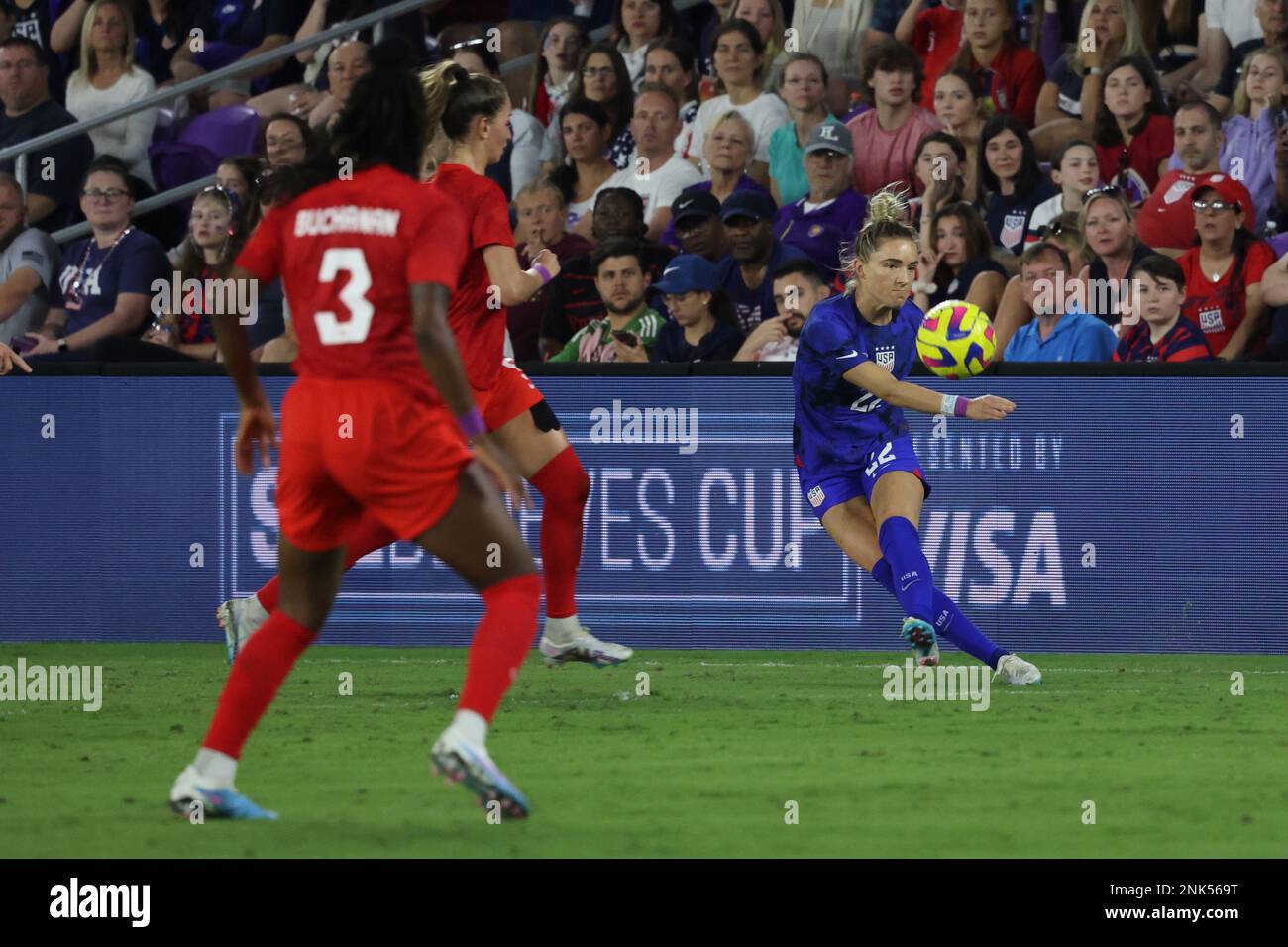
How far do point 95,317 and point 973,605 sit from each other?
21.1ft

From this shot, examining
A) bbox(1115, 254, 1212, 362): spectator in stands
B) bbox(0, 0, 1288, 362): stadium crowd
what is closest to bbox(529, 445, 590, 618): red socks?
bbox(0, 0, 1288, 362): stadium crowd

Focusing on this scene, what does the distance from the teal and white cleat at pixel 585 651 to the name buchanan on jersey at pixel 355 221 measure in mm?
3542

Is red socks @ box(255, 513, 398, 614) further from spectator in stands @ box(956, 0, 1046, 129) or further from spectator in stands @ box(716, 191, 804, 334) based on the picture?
spectator in stands @ box(956, 0, 1046, 129)

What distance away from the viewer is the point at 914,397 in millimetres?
9375

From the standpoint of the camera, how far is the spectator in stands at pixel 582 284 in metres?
13.5

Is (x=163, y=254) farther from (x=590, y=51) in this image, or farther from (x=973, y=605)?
(x=973, y=605)

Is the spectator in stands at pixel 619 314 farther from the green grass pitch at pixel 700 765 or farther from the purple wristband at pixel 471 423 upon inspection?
the purple wristband at pixel 471 423

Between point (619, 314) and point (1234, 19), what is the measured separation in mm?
4525

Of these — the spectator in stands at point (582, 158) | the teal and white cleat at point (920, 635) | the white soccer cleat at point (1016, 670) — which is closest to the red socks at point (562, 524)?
the teal and white cleat at point (920, 635)

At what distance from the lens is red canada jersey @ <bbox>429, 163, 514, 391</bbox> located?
28.3 ft

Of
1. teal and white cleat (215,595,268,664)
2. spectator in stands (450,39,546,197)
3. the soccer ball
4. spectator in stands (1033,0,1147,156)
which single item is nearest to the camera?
teal and white cleat (215,595,268,664)

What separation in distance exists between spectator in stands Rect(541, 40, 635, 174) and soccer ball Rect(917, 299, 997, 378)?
480 centimetres

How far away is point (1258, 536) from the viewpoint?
1161 centimetres

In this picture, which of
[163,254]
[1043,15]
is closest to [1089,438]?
[1043,15]
